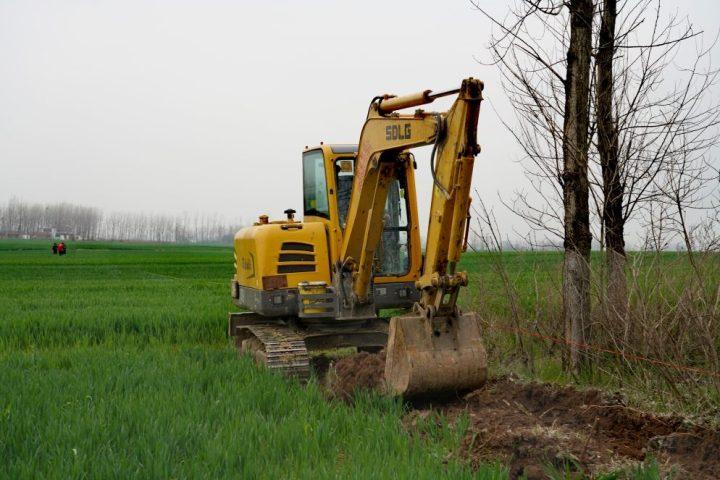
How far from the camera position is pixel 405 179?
9867 millimetres

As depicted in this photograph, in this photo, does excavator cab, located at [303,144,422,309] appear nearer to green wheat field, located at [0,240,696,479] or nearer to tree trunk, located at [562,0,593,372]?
green wheat field, located at [0,240,696,479]

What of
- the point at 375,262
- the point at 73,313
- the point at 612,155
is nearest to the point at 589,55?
the point at 612,155

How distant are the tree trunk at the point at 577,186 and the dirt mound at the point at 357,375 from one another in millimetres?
2363

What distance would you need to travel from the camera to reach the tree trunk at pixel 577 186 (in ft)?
28.2

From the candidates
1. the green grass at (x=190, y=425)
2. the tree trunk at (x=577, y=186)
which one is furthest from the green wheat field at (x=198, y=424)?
the tree trunk at (x=577, y=186)

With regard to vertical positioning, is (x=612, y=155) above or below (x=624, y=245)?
above

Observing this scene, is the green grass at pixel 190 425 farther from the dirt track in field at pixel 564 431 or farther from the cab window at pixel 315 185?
the cab window at pixel 315 185

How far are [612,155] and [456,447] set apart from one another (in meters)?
5.18

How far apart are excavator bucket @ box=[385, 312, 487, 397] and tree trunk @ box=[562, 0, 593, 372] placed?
6.23 ft

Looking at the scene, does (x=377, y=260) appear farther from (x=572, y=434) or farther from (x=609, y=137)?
(x=572, y=434)

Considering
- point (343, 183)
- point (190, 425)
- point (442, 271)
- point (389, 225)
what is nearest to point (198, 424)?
point (190, 425)

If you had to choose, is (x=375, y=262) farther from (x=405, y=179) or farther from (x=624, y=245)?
(x=624, y=245)

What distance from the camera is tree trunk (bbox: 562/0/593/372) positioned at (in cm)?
859

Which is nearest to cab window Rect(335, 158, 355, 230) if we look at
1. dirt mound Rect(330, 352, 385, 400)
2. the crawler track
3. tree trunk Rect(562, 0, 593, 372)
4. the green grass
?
the crawler track
